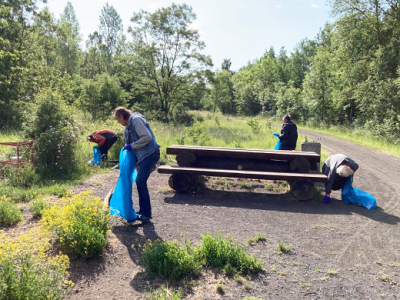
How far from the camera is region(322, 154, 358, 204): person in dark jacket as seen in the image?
6168 mm

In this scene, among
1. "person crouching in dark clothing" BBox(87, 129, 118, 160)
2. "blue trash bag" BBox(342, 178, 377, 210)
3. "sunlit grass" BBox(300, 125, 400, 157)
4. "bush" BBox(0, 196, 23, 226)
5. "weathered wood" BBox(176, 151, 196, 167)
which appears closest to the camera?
"bush" BBox(0, 196, 23, 226)

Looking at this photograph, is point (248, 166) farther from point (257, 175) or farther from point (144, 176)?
point (144, 176)

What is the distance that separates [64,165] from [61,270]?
17.0 ft

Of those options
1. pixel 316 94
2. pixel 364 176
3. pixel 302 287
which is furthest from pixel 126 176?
pixel 316 94

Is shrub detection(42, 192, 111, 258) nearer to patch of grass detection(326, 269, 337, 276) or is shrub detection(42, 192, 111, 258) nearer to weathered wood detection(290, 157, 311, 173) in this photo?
patch of grass detection(326, 269, 337, 276)

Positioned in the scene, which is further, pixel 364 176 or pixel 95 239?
pixel 364 176

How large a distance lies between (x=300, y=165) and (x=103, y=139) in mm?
5371

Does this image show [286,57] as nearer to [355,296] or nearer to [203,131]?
[203,131]

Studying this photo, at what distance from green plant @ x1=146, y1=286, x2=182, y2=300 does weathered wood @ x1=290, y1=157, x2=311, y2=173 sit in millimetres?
4780

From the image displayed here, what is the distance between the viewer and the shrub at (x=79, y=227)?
12.2ft

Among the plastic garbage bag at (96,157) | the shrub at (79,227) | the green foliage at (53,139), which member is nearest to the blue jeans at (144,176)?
the shrub at (79,227)

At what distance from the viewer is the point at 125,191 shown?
15.8 ft

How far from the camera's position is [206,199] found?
6660 millimetres

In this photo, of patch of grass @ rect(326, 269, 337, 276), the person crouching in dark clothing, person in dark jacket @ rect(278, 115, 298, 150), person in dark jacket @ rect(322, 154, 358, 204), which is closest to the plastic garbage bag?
the person crouching in dark clothing
